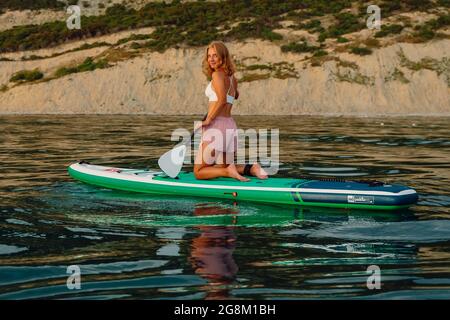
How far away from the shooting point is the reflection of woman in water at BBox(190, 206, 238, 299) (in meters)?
5.70

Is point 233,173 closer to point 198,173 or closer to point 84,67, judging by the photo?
point 198,173

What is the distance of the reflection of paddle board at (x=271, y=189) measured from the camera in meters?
9.48

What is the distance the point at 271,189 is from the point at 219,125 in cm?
121

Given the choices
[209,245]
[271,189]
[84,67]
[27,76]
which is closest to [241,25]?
[84,67]

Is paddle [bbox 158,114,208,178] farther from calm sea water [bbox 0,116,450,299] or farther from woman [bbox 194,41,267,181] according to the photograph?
calm sea water [bbox 0,116,450,299]

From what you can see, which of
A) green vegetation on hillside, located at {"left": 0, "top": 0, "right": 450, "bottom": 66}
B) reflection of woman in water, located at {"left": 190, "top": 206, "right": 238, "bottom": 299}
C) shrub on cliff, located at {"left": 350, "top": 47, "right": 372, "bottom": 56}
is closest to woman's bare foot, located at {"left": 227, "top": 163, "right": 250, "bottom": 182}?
reflection of woman in water, located at {"left": 190, "top": 206, "right": 238, "bottom": 299}

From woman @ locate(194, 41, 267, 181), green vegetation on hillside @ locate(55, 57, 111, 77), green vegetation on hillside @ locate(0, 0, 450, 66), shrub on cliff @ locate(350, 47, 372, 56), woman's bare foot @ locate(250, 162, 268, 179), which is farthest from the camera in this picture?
green vegetation on hillside @ locate(0, 0, 450, 66)

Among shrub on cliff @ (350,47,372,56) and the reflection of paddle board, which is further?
shrub on cliff @ (350,47,372,56)

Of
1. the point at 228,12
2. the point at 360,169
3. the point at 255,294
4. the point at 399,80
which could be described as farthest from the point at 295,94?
the point at 255,294

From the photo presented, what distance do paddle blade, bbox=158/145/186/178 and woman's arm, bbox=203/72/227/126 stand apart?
1.02 m

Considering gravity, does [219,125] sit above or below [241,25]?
below

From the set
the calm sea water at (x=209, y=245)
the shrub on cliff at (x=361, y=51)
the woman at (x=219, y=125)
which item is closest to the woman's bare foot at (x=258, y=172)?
the woman at (x=219, y=125)

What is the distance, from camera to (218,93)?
33.5 ft

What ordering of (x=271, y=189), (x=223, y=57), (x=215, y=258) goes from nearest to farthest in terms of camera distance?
(x=215, y=258) < (x=223, y=57) < (x=271, y=189)
